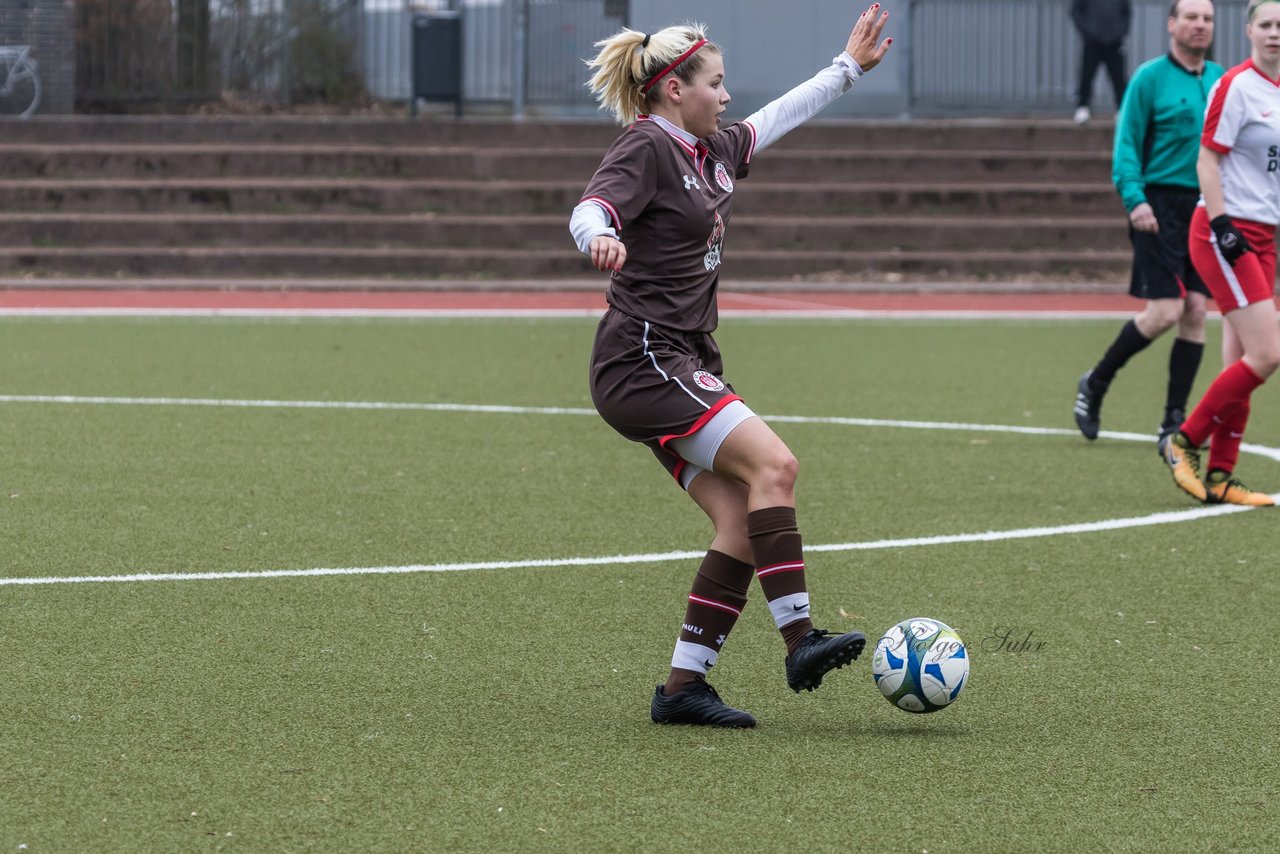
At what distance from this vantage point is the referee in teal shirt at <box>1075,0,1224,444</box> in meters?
8.95

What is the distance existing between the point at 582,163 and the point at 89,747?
1871cm

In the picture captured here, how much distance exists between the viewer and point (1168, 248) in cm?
923

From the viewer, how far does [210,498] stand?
25.5 feet

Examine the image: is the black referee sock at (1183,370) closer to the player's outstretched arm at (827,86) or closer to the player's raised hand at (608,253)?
the player's outstretched arm at (827,86)

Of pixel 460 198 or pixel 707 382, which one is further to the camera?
pixel 460 198

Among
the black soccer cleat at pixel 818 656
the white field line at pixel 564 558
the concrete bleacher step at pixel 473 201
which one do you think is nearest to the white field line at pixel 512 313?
the concrete bleacher step at pixel 473 201

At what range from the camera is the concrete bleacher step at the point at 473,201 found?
68.1 feet

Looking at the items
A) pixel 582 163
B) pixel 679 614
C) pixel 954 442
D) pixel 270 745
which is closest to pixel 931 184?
pixel 582 163

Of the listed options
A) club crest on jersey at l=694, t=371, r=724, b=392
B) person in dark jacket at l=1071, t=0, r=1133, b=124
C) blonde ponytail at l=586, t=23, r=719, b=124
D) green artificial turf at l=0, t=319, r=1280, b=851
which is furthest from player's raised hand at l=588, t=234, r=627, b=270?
person in dark jacket at l=1071, t=0, r=1133, b=124

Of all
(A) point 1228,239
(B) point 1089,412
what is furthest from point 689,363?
(B) point 1089,412

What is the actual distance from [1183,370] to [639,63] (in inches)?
213

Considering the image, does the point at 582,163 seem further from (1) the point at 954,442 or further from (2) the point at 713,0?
(1) the point at 954,442

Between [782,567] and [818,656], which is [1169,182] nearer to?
Result: [782,567]

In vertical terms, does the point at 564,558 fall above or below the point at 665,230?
below
